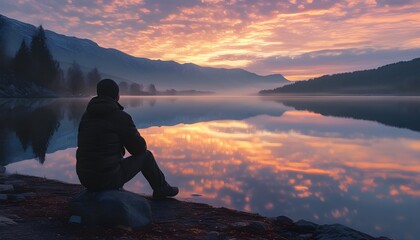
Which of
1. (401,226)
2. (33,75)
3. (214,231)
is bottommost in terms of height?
(401,226)

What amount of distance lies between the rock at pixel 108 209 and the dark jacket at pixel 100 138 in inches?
11.1

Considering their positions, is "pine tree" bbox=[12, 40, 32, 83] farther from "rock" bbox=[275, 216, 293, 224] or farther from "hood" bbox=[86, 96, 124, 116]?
"rock" bbox=[275, 216, 293, 224]

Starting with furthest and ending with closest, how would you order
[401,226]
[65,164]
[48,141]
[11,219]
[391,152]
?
1. [48,141]
2. [391,152]
3. [65,164]
4. [401,226]
5. [11,219]

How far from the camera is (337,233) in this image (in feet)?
27.6

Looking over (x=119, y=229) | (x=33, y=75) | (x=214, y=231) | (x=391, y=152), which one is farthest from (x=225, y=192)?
(x=33, y=75)

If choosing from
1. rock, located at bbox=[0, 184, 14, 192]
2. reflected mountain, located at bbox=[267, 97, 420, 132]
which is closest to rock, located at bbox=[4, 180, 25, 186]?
rock, located at bbox=[0, 184, 14, 192]

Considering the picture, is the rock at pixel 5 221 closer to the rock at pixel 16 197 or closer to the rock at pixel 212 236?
the rock at pixel 16 197

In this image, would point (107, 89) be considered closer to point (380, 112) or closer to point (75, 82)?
point (380, 112)

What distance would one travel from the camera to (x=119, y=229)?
7.73 metres

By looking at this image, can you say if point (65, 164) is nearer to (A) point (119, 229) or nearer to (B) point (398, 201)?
(A) point (119, 229)

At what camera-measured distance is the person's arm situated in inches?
321

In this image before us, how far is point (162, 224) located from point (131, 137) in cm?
207

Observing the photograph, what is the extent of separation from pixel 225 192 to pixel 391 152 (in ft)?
46.4

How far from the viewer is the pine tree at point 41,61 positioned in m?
135
